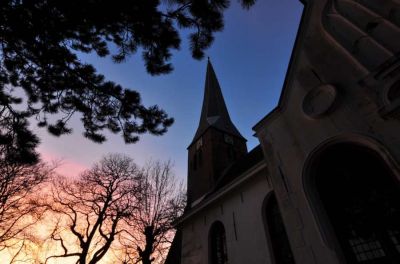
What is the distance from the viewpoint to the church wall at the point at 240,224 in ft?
25.7

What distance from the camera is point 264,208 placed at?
8.11 m

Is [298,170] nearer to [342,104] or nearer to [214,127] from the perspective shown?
[342,104]

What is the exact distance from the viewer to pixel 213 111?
2327 cm

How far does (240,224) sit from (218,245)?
2101 mm

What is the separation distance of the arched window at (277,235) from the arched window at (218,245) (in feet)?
9.01

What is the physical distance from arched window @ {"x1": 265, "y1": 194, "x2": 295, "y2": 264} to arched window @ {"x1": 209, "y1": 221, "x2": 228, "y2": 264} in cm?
275

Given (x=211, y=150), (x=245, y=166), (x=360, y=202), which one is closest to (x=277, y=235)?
(x=360, y=202)

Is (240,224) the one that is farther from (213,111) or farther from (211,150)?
(213,111)

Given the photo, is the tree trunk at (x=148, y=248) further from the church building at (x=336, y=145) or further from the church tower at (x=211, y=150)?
the church building at (x=336, y=145)

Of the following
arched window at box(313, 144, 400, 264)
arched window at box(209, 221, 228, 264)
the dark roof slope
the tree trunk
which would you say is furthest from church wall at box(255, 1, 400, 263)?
the tree trunk

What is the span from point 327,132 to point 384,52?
2017mm

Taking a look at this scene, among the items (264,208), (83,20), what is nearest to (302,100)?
(264,208)

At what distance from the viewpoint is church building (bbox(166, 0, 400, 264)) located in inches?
173

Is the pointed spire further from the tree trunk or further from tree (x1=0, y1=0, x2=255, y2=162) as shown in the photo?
tree (x1=0, y1=0, x2=255, y2=162)
